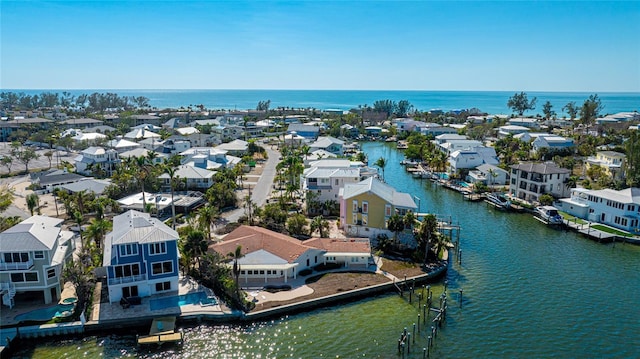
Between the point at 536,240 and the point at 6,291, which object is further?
the point at 536,240

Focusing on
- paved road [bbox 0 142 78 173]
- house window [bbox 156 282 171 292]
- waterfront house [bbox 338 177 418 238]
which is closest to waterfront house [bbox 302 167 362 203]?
waterfront house [bbox 338 177 418 238]

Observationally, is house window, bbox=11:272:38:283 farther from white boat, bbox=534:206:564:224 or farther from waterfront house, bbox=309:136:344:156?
waterfront house, bbox=309:136:344:156

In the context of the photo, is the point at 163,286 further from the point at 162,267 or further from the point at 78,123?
the point at 78,123

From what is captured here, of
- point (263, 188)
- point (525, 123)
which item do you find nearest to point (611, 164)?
point (263, 188)

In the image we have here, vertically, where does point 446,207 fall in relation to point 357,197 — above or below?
below

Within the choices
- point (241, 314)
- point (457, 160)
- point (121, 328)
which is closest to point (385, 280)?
point (241, 314)

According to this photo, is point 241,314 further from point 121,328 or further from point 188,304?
point 121,328
